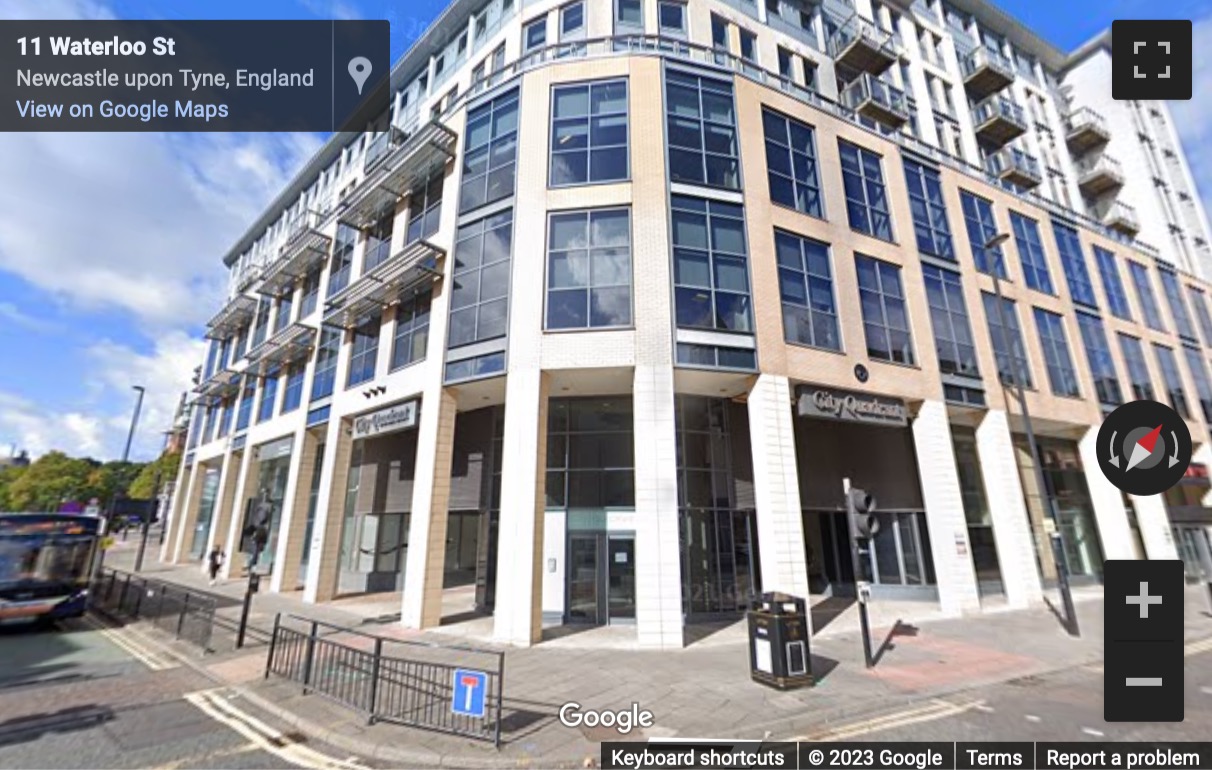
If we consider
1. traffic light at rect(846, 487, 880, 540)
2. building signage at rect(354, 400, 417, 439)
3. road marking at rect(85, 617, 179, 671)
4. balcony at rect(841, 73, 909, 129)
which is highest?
balcony at rect(841, 73, 909, 129)

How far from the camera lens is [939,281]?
19953 millimetres

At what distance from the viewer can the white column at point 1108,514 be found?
21.2 m

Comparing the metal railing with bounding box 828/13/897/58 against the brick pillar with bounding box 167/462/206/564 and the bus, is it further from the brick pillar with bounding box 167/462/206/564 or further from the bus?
the brick pillar with bounding box 167/462/206/564

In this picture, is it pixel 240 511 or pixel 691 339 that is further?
pixel 240 511

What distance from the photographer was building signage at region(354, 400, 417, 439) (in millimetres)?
16373

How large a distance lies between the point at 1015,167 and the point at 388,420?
1283 inches

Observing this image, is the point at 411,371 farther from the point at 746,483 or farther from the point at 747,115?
the point at 747,115

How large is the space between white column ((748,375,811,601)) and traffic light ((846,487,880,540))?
3.25 m

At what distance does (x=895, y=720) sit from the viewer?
715 centimetres

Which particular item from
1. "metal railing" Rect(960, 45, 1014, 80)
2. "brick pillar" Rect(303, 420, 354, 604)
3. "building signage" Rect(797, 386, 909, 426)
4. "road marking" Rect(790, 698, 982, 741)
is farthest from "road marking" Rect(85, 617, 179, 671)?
"metal railing" Rect(960, 45, 1014, 80)

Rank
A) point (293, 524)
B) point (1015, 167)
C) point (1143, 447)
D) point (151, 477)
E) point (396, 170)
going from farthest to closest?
point (151, 477)
point (1015, 167)
point (293, 524)
point (396, 170)
point (1143, 447)

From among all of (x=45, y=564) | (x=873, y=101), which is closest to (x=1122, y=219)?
(x=873, y=101)

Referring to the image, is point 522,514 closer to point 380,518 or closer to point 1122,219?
point 380,518

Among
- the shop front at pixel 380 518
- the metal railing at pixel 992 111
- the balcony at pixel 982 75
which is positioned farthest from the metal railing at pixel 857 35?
the shop front at pixel 380 518
